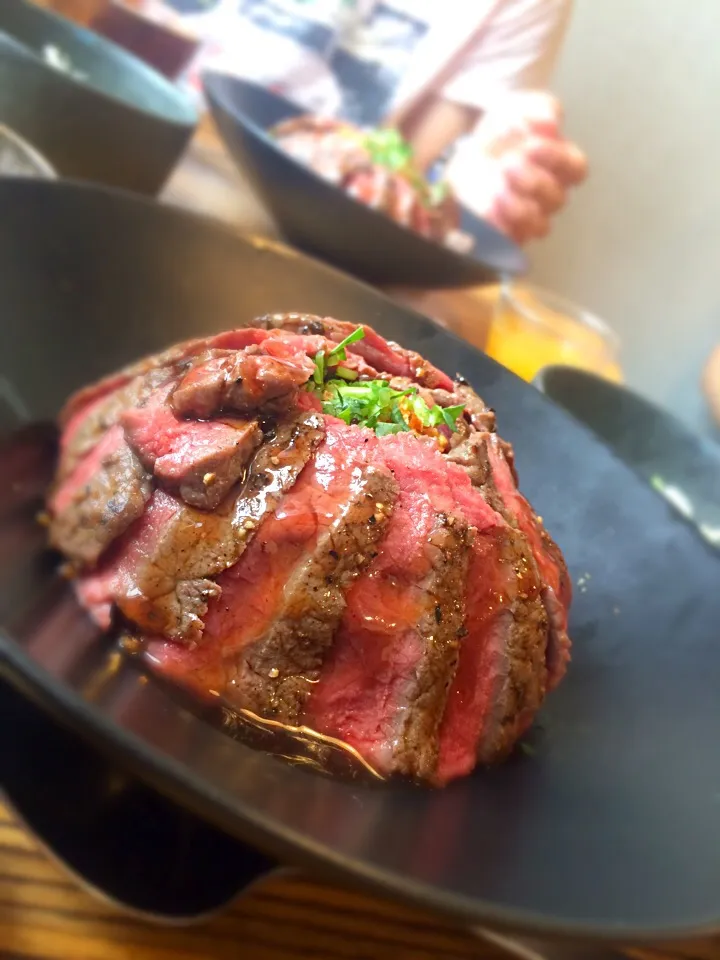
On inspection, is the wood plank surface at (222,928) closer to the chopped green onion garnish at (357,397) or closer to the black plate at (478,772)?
the black plate at (478,772)

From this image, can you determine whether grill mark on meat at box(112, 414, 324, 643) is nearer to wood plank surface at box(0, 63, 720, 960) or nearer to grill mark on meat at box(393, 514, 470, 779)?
grill mark on meat at box(393, 514, 470, 779)

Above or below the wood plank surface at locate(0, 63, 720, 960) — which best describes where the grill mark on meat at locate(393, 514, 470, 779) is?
above

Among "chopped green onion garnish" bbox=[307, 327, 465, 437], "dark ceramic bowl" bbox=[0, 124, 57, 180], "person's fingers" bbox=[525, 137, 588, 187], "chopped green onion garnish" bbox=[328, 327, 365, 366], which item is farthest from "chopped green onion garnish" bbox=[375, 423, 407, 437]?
"person's fingers" bbox=[525, 137, 588, 187]

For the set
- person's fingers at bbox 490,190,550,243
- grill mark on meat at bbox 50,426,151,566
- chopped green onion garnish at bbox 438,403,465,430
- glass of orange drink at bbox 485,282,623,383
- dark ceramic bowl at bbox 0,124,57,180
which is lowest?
grill mark on meat at bbox 50,426,151,566

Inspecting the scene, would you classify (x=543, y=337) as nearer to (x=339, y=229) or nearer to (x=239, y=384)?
(x=339, y=229)

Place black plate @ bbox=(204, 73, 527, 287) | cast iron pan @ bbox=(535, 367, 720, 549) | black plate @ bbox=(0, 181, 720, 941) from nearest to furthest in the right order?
black plate @ bbox=(0, 181, 720, 941), black plate @ bbox=(204, 73, 527, 287), cast iron pan @ bbox=(535, 367, 720, 549)

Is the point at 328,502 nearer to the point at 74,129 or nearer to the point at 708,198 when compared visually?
the point at 74,129

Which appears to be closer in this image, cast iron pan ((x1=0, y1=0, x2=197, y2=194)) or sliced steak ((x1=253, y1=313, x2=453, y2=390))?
sliced steak ((x1=253, y1=313, x2=453, y2=390))
